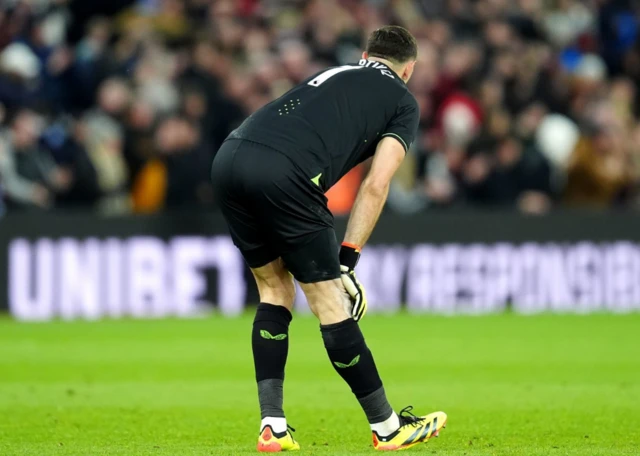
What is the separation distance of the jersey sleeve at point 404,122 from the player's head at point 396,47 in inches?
7.5

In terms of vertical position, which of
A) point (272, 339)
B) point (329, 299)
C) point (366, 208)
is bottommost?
point (272, 339)

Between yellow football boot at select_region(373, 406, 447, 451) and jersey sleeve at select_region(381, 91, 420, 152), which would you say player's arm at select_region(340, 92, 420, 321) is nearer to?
jersey sleeve at select_region(381, 91, 420, 152)

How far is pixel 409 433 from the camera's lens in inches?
261

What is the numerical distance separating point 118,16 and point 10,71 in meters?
2.79

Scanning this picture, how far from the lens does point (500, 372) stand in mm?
10695

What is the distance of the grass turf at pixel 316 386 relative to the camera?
7090 millimetres

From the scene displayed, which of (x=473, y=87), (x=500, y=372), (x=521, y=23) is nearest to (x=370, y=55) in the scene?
(x=500, y=372)

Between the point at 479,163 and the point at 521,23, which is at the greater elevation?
the point at 521,23

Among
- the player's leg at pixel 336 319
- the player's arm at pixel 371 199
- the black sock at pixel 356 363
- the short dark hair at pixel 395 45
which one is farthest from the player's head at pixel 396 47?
the black sock at pixel 356 363

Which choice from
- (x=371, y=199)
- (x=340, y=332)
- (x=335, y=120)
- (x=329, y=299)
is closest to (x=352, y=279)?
(x=329, y=299)

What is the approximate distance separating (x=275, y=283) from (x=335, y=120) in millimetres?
903

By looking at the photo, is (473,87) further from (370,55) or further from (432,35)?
(370,55)

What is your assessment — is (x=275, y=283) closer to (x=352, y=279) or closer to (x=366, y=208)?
(x=352, y=279)

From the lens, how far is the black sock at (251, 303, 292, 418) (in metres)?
6.63
